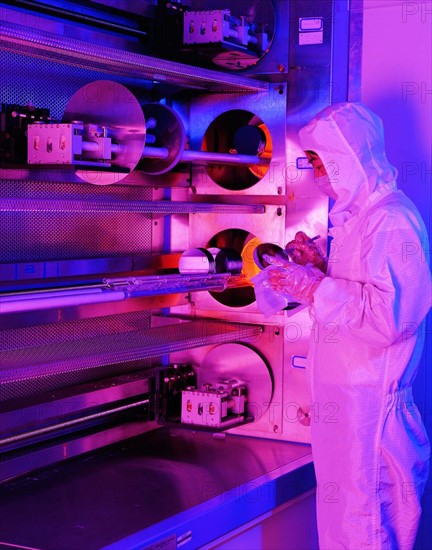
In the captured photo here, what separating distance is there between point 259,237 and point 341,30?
2.39 ft

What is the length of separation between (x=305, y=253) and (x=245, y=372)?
0.51 metres

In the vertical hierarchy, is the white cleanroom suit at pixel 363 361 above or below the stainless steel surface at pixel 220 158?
below

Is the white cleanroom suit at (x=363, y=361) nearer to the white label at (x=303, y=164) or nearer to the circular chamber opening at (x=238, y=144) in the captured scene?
the white label at (x=303, y=164)

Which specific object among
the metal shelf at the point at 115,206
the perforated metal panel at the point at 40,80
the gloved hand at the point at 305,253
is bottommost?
the gloved hand at the point at 305,253

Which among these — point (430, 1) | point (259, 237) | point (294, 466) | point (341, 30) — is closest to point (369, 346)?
point (294, 466)

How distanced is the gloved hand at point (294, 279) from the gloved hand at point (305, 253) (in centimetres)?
26

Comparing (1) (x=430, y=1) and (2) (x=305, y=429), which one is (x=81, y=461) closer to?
(2) (x=305, y=429)

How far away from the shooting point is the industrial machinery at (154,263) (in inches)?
87.9

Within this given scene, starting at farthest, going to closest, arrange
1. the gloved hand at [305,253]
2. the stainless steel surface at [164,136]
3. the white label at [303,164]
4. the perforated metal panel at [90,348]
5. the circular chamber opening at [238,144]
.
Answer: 1. the circular chamber opening at [238,144]
2. the white label at [303,164]
3. the gloved hand at [305,253]
4. the stainless steel surface at [164,136]
5. the perforated metal panel at [90,348]

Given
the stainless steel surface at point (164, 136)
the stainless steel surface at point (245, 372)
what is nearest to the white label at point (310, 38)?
the stainless steel surface at point (164, 136)

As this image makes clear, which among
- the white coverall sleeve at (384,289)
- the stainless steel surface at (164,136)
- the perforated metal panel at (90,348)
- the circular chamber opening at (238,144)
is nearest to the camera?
the perforated metal panel at (90,348)

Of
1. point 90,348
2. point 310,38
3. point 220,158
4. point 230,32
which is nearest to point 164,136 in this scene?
point 220,158

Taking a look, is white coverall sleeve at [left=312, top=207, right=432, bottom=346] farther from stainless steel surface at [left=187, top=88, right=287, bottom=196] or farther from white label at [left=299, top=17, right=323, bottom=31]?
white label at [left=299, top=17, right=323, bottom=31]

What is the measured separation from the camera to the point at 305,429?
2893 mm
